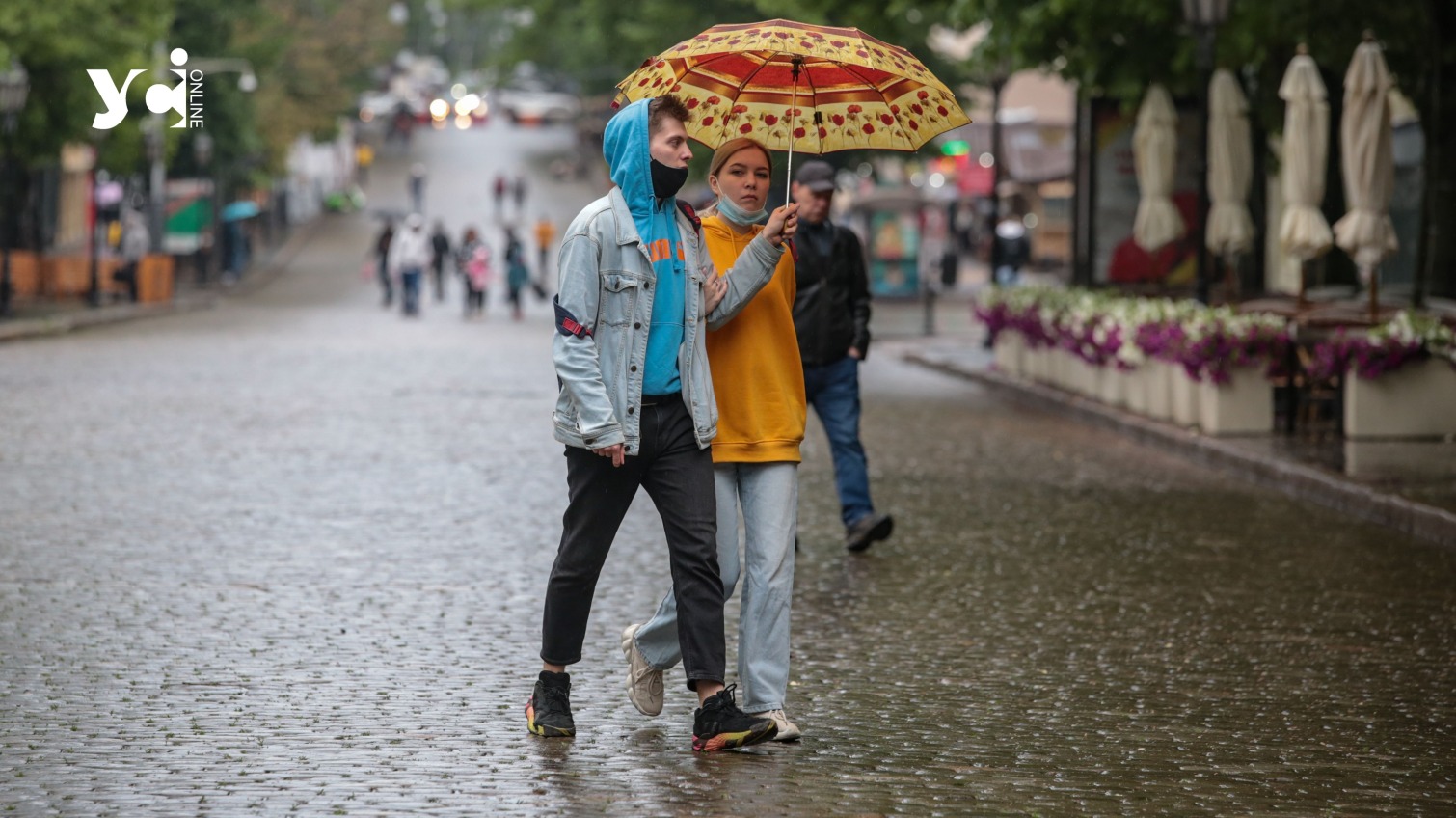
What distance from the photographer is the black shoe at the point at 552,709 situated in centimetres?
654

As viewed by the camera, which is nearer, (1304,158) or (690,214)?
(690,214)

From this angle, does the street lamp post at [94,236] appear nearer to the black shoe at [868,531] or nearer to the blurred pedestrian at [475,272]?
the blurred pedestrian at [475,272]

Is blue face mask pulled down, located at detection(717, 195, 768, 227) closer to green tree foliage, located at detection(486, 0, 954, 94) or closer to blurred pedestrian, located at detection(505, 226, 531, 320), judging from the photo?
green tree foliage, located at detection(486, 0, 954, 94)

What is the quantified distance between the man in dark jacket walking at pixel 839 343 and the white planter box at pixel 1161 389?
745cm

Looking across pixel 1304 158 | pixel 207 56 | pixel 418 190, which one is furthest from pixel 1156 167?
pixel 418 190

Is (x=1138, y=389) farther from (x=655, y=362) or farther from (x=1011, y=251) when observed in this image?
(x=1011, y=251)

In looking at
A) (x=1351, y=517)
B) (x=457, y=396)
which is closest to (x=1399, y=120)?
(x=457, y=396)

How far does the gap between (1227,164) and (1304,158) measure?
9.73 feet

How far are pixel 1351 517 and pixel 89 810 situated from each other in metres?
8.58

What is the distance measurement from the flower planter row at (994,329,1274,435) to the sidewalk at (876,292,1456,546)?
0.53 ft

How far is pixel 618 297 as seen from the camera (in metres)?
6.27

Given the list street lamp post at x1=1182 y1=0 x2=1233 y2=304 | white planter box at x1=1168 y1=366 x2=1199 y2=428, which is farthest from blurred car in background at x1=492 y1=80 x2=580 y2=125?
white planter box at x1=1168 y1=366 x2=1199 y2=428

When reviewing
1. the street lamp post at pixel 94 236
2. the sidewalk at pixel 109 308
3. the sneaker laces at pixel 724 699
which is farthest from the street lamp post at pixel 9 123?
the sneaker laces at pixel 724 699

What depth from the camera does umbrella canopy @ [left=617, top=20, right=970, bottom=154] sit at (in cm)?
662
